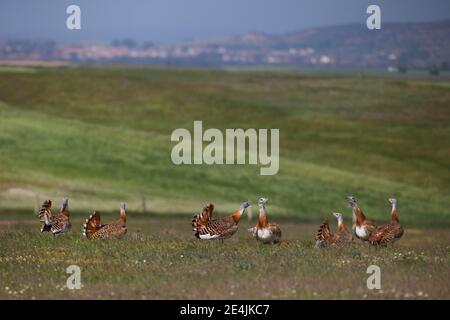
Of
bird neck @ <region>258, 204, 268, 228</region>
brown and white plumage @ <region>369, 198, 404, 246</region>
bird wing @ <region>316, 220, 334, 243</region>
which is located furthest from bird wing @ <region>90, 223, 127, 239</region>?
brown and white plumage @ <region>369, 198, 404, 246</region>

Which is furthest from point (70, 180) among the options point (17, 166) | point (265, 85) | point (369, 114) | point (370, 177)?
point (265, 85)

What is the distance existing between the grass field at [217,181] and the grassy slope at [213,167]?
218mm

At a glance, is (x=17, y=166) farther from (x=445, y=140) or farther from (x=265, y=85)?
(x=265, y=85)

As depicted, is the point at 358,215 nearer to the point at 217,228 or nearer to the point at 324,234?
the point at 324,234

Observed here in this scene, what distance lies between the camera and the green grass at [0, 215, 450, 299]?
2009 centimetres

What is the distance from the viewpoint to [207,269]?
2255 centimetres

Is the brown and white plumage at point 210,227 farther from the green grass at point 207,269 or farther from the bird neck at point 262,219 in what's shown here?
the bird neck at point 262,219

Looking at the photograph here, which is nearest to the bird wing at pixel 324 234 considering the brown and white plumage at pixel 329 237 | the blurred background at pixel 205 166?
the brown and white plumage at pixel 329 237

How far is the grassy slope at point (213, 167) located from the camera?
6525 cm

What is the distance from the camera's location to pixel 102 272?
886 inches

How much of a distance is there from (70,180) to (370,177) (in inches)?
877

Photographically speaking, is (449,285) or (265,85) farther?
(265,85)

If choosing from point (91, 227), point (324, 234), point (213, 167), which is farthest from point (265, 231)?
point (213, 167)
